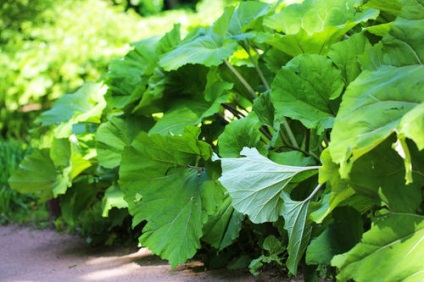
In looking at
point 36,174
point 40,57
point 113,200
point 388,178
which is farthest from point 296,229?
point 40,57

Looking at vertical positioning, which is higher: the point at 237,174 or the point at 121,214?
the point at 237,174

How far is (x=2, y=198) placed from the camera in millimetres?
5418

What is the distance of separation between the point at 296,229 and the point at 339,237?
302 millimetres

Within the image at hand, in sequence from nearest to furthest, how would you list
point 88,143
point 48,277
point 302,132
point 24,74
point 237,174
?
point 237,174, point 302,132, point 48,277, point 88,143, point 24,74

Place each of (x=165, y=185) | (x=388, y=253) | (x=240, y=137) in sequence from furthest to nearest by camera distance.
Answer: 1. (x=165, y=185)
2. (x=240, y=137)
3. (x=388, y=253)

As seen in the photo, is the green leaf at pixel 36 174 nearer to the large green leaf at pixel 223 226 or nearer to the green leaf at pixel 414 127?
the large green leaf at pixel 223 226

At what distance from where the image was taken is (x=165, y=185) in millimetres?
3270

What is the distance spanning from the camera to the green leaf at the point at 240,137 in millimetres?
3121

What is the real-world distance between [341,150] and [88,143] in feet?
7.41

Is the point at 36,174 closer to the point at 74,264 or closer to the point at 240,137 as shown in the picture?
the point at 74,264

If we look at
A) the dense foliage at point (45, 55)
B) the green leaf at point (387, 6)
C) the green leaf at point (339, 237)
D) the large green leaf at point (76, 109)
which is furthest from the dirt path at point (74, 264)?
the dense foliage at point (45, 55)

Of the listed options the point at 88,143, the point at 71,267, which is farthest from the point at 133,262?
the point at 88,143

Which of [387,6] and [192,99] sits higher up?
[387,6]

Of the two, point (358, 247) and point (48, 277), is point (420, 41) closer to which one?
point (358, 247)
